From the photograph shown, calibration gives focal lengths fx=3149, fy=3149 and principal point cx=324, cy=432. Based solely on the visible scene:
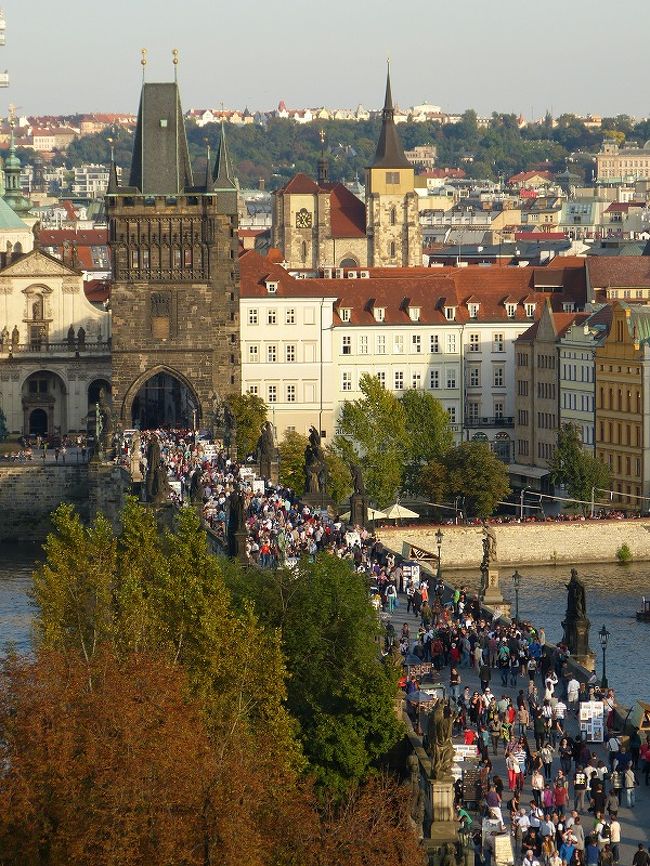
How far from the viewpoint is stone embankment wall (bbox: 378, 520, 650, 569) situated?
321ft

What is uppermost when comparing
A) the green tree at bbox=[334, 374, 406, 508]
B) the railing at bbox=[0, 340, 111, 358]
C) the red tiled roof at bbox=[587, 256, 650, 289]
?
the red tiled roof at bbox=[587, 256, 650, 289]

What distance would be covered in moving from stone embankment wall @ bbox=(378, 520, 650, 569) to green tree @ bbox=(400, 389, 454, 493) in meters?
10.2

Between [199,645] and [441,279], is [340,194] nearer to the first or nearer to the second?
[441,279]

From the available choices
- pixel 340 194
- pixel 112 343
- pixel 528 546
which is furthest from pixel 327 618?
pixel 340 194

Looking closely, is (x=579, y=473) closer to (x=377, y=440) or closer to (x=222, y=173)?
(x=377, y=440)

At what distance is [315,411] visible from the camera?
12888 centimetres

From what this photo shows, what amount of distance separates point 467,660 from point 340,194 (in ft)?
431

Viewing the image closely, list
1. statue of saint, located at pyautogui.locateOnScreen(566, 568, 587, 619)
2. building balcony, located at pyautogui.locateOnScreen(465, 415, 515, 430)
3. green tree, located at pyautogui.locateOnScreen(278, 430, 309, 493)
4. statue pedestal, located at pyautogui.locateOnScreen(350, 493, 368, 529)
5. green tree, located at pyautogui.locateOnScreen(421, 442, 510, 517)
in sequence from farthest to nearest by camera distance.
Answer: building balcony, located at pyautogui.locateOnScreen(465, 415, 515, 430) → green tree, located at pyautogui.locateOnScreen(278, 430, 309, 493) → green tree, located at pyautogui.locateOnScreen(421, 442, 510, 517) → statue pedestal, located at pyautogui.locateOnScreen(350, 493, 368, 529) → statue of saint, located at pyautogui.locateOnScreen(566, 568, 587, 619)

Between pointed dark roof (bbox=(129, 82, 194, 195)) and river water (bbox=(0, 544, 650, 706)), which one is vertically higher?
pointed dark roof (bbox=(129, 82, 194, 195))

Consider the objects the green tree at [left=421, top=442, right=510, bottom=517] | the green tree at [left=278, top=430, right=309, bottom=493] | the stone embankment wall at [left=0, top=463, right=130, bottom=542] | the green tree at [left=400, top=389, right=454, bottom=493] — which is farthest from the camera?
the stone embankment wall at [left=0, top=463, right=130, bottom=542]

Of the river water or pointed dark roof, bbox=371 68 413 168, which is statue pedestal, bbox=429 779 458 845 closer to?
the river water

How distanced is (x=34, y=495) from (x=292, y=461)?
32.1ft

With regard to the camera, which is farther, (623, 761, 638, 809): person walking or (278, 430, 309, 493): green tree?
(278, 430, 309, 493): green tree

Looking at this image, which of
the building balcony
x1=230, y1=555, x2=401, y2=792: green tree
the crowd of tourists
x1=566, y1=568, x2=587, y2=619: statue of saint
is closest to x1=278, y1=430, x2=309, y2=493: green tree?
the building balcony
